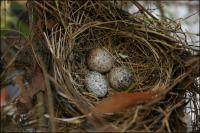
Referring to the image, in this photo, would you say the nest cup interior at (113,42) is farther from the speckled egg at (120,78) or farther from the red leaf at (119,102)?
the red leaf at (119,102)

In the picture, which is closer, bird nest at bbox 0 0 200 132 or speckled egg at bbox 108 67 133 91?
bird nest at bbox 0 0 200 132

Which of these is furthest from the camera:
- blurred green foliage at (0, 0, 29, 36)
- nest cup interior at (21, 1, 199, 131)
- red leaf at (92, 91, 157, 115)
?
blurred green foliage at (0, 0, 29, 36)

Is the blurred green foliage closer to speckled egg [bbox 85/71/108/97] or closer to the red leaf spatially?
speckled egg [bbox 85/71/108/97]

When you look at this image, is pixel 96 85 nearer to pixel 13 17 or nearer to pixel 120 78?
pixel 120 78

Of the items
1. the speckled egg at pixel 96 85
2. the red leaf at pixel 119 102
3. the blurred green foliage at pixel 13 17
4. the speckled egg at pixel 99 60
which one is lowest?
the red leaf at pixel 119 102

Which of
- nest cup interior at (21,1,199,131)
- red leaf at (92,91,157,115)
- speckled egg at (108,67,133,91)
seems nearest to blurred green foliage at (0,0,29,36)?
nest cup interior at (21,1,199,131)

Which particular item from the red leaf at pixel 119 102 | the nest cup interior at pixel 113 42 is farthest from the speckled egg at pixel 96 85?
the red leaf at pixel 119 102

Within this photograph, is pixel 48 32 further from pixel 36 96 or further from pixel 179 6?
pixel 179 6
